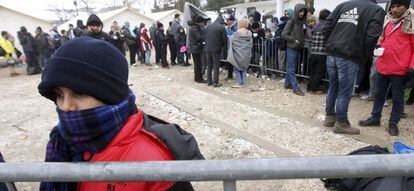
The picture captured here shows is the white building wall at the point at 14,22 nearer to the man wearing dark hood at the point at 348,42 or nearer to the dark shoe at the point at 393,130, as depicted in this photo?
the man wearing dark hood at the point at 348,42

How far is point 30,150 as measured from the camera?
4605 mm

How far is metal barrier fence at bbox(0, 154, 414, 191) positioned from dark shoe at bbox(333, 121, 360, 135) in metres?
3.73

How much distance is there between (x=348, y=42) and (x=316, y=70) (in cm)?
236

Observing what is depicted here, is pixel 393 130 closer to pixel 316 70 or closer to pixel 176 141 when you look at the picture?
pixel 316 70

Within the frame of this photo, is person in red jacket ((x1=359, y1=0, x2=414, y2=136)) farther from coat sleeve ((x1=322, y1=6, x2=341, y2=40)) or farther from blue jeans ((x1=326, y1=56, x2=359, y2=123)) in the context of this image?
coat sleeve ((x1=322, y1=6, x2=341, y2=40))

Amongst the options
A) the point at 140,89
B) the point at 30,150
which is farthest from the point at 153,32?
the point at 30,150

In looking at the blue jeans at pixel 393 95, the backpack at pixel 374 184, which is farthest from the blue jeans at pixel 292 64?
the backpack at pixel 374 184

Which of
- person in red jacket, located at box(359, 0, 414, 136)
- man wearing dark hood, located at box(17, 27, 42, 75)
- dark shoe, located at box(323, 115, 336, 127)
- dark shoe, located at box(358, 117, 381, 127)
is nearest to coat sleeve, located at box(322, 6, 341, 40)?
person in red jacket, located at box(359, 0, 414, 136)

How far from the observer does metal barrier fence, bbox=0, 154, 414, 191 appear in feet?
2.87

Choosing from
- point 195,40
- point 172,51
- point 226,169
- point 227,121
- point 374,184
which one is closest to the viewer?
point 226,169

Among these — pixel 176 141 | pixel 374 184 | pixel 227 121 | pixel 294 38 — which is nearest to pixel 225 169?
pixel 176 141

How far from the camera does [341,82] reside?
418 cm

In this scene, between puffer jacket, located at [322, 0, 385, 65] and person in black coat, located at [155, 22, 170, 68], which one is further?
person in black coat, located at [155, 22, 170, 68]

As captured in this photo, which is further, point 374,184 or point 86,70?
point 374,184
